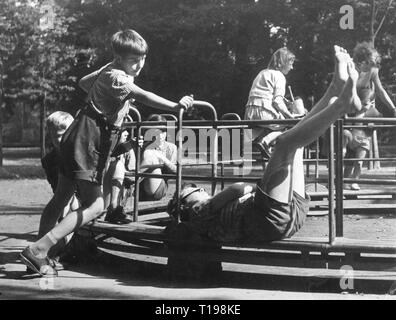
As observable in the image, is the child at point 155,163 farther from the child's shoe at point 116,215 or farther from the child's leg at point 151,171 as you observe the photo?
the child's shoe at point 116,215

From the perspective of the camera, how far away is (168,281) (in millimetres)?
5406

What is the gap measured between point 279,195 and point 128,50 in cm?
161

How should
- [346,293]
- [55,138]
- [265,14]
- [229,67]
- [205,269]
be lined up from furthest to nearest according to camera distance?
1. [229,67]
2. [265,14]
3. [55,138]
4. [205,269]
5. [346,293]

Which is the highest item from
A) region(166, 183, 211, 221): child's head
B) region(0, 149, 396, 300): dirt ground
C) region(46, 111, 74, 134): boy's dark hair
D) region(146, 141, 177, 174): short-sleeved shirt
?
region(46, 111, 74, 134): boy's dark hair

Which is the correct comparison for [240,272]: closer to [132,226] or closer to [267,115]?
[132,226]

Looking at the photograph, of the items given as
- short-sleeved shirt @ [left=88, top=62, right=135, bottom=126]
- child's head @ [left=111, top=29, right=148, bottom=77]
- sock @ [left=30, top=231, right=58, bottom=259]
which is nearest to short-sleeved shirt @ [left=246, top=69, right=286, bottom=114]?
Answer: child's head @ [left=111, top=29, right=148, bottom=77]

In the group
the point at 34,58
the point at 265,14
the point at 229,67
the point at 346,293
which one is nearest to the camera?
the point at 346,293

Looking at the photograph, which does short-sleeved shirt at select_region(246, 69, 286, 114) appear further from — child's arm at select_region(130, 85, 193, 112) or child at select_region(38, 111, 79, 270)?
child's arm at select_region(130, 85, 193, 112)

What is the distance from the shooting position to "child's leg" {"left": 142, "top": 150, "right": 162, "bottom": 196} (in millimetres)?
7414

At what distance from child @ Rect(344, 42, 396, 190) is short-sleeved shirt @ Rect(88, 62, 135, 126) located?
4632 millimetres

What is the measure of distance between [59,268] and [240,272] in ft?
4.80

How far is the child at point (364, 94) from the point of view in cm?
948

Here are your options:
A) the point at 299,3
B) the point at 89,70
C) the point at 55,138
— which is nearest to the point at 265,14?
the point at 299,3

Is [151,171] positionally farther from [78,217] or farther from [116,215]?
[78,217]
